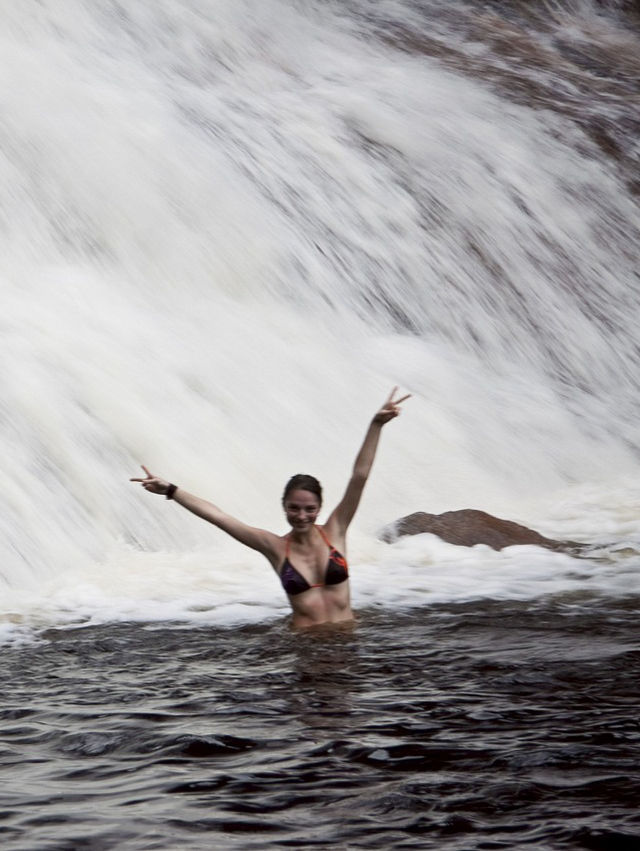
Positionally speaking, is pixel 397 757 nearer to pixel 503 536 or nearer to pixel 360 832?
pixel 360 832

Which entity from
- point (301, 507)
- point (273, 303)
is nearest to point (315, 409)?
point (273, 303)

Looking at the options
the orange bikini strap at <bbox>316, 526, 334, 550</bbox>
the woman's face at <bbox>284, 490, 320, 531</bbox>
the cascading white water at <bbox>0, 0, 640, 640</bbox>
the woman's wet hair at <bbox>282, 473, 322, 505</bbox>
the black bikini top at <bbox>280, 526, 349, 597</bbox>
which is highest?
the cascading white water at <bbox>0, 0, 640, 640</bbox>

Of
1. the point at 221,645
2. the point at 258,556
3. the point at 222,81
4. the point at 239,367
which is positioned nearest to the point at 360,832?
the point at 221,645

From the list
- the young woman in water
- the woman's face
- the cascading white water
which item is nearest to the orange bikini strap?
the young woman in water

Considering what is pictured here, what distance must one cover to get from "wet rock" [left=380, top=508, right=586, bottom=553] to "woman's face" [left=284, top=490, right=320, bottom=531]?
9.25 ft

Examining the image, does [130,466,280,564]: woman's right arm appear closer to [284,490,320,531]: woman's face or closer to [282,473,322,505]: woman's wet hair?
[284,490,320,531]: woman's face

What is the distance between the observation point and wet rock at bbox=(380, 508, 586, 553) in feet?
31.3

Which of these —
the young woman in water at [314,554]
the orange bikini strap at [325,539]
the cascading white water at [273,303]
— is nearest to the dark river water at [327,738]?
the young woman in water at [314,554]

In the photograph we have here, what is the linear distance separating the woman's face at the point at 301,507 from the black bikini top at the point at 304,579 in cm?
23

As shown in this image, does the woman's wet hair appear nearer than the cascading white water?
Yes

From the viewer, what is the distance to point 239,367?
11.8 m

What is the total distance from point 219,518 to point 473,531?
310 centimetres

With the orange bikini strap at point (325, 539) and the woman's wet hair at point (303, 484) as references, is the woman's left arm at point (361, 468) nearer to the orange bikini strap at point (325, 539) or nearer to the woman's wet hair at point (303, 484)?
the orange bikini strap at point (325, 539)

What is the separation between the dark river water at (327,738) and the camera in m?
4.18
